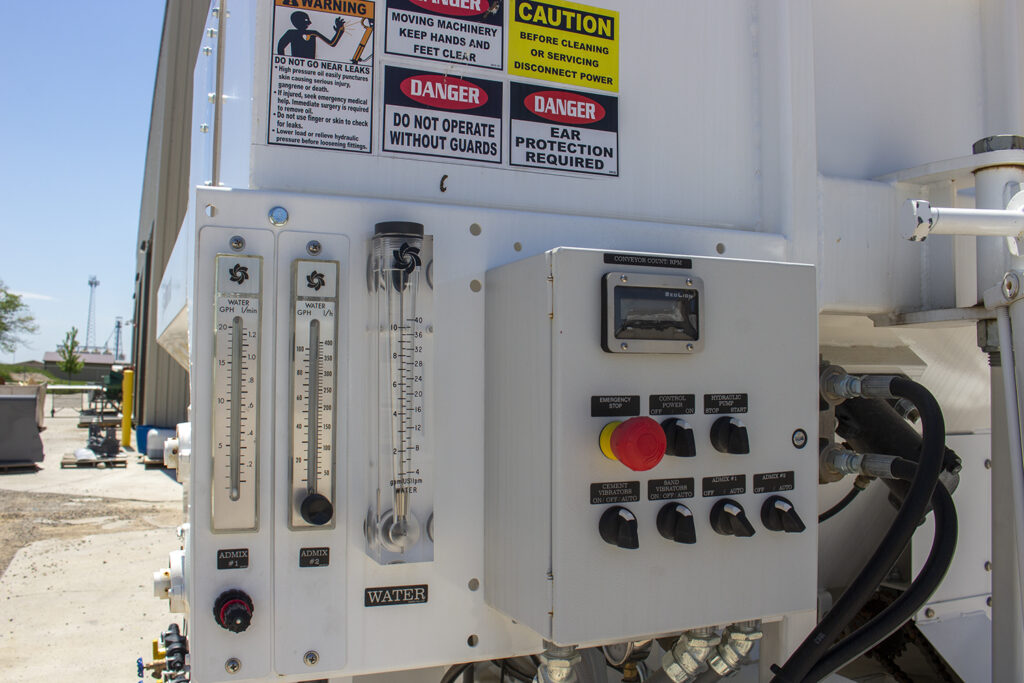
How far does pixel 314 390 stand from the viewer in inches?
50.8

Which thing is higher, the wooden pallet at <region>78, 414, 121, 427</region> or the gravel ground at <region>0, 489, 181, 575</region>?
the wooden pallet at <region>78, 414, 121, 427</region>

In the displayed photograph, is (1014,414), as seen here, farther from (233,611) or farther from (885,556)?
(233,611)

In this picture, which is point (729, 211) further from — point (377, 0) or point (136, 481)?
point (136, 481)

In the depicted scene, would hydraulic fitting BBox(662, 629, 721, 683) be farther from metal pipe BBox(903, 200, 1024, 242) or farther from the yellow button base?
metal pipe BBox(903, 200, 1024, 242)

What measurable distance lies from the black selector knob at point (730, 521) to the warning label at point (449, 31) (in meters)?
0.99

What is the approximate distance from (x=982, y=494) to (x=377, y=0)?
6.72 ft

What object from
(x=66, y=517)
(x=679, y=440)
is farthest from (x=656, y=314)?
(x=66, y=517)

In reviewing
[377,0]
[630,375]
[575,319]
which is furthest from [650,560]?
[377,0]

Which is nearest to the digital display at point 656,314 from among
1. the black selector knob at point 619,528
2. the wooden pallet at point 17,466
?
the black selector knob at point 619,528

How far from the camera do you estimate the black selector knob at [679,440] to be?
1.28 meters

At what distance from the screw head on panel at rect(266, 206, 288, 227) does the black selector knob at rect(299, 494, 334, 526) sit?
0.49m

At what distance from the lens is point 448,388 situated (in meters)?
1.39

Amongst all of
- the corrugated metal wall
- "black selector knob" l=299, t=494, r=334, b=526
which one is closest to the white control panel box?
"black selector knob" l=299, t=494, r=334, b=526

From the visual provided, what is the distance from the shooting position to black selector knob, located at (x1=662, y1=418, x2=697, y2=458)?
128cm
